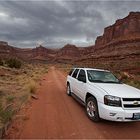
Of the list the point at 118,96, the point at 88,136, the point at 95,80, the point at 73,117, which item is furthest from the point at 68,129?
the point at 95,80

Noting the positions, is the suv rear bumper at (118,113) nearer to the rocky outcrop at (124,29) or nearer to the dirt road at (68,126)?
the dirt road at (68,126)

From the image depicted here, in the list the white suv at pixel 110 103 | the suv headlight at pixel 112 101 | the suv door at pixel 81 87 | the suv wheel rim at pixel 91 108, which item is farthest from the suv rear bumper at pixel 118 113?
the suv door at pixel 81 87

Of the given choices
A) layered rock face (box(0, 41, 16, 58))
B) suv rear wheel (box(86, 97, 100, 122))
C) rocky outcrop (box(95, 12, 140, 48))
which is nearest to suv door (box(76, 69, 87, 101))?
suv rear wheel (box(86, 97, 100, 122))

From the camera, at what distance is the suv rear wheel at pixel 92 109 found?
22.0 ft

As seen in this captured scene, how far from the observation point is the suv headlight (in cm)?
623

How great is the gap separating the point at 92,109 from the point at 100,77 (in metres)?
1.85

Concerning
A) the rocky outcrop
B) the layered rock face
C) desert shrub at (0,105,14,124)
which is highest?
the rocky outcrop

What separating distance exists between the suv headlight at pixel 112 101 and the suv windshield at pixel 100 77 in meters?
1.78

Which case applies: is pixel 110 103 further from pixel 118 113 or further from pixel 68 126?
pixel 68 126

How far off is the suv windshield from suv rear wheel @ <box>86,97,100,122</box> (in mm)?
1068

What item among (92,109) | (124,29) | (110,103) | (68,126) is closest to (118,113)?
(110,103)

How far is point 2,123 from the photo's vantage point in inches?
249

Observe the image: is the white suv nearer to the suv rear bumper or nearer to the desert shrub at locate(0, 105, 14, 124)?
the suv rear bumper

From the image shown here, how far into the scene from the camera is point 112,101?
627 centimetres
